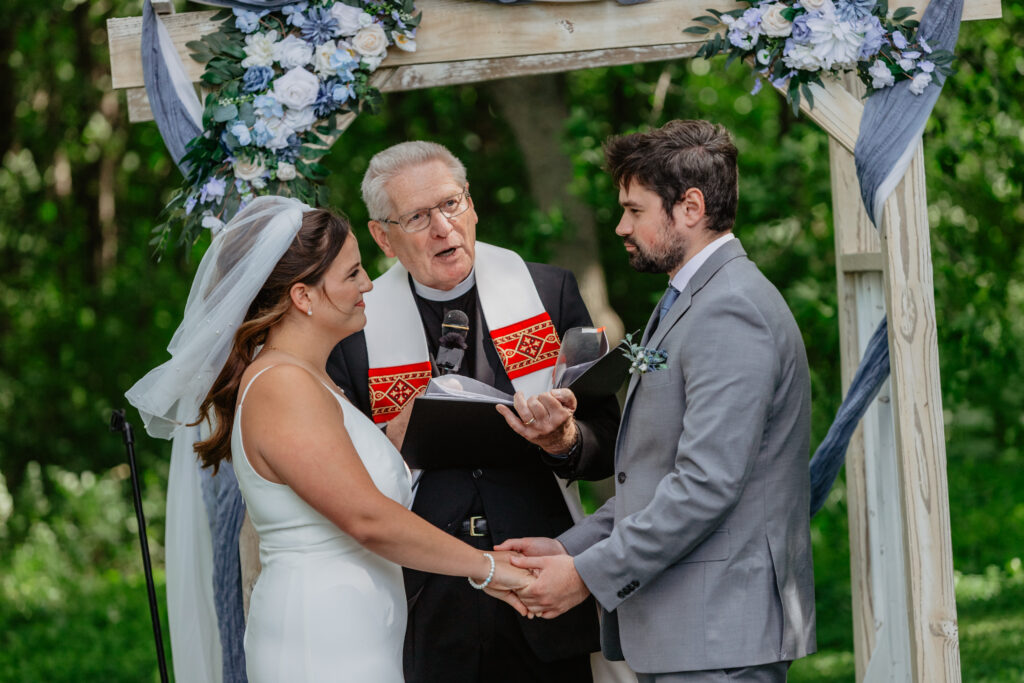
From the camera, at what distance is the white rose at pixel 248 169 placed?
12.2ft

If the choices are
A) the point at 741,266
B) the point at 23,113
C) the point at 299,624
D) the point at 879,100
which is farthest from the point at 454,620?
the point at 23,113

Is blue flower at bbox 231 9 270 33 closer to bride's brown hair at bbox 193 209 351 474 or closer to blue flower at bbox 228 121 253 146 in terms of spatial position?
blue flower at bbox 228 121 253 146

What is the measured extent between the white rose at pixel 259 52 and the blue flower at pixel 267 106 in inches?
4.3

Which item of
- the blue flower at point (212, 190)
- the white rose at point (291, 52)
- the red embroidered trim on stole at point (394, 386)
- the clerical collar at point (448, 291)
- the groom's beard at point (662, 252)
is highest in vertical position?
the white rose at point (291, 52)

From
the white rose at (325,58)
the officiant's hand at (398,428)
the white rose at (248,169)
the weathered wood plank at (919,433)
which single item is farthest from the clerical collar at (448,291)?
the weathered wood plank at (919,433)

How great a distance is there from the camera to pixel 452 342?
12.1 ft

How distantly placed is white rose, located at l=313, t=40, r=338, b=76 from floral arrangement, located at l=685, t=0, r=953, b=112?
1213 millimetres

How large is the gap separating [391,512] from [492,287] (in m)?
1.16

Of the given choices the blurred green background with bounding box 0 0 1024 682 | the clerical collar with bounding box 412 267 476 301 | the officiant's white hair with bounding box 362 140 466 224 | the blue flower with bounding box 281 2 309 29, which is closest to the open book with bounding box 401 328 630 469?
the clerical collar with bounding box 412 267 476 301

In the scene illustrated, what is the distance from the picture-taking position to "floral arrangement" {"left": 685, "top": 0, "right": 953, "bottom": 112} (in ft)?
11.4

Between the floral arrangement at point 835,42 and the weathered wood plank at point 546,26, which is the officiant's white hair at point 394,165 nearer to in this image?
the weathered wood plank at point 546,26

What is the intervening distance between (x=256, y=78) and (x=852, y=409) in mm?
2294

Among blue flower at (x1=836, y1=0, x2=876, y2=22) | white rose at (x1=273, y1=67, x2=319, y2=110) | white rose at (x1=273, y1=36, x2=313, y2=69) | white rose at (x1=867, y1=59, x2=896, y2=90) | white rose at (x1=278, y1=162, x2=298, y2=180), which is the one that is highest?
white rose at (x1=273, y1=36, x2=313, y2=69)

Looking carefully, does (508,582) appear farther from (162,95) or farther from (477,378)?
(162,95)
